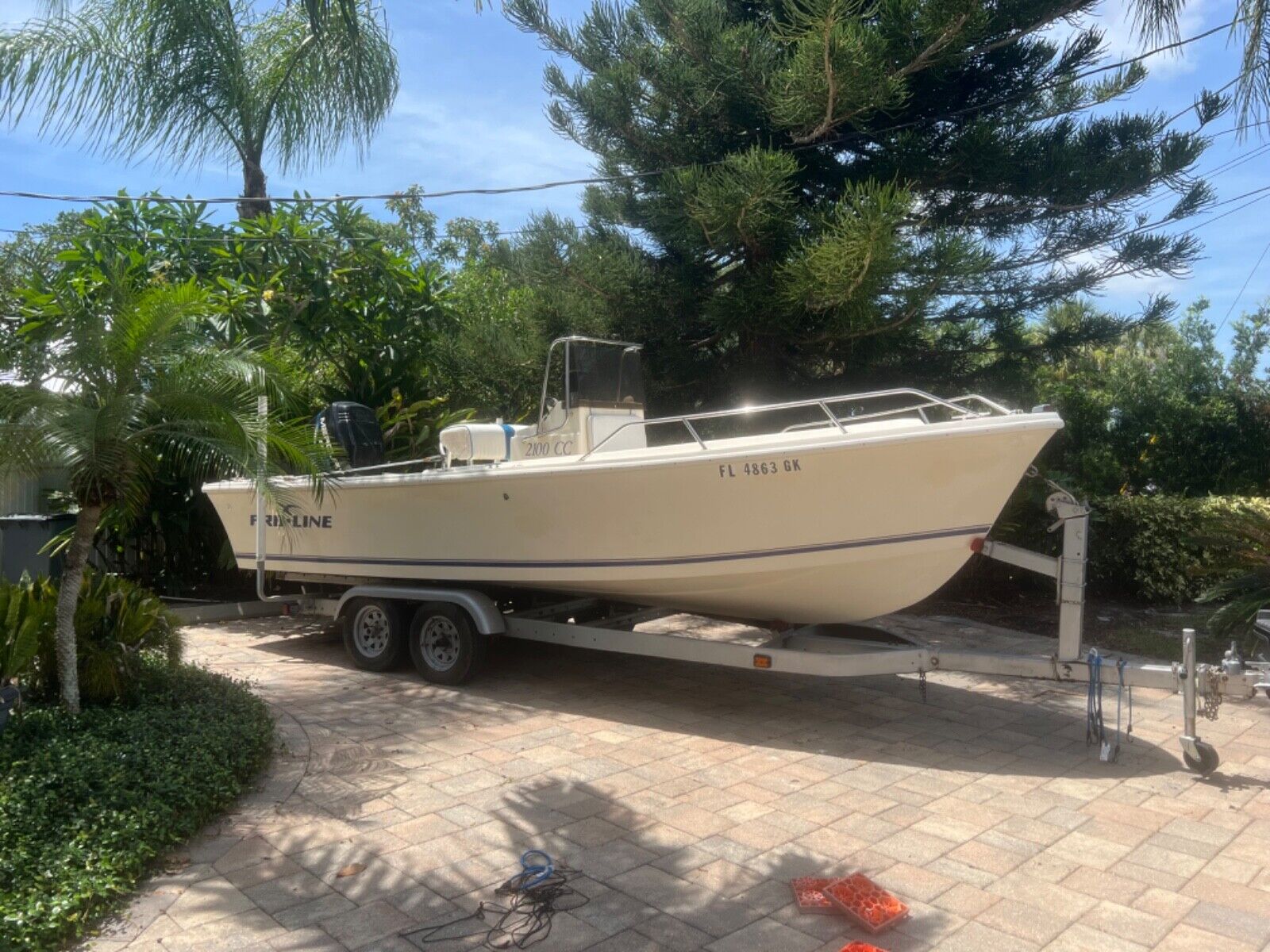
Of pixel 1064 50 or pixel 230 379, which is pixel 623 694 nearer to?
pixel 230 379

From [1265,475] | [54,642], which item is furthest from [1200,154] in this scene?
[54,642]

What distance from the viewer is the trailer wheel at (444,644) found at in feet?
24.7

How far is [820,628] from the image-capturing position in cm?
708

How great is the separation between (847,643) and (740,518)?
1.25 m

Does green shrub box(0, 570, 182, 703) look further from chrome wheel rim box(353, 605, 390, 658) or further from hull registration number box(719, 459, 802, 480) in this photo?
hull registration number box(719, 459, 802, 480)

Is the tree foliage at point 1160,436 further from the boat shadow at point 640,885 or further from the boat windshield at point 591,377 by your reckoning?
the boat shadow at point 640,885

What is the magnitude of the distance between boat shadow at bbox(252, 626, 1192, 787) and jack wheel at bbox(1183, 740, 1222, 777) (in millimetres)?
98

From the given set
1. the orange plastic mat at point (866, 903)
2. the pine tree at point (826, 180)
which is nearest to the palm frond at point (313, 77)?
the pine tree at point (826, 180)

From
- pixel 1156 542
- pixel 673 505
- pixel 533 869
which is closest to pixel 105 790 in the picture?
pixel 533 869

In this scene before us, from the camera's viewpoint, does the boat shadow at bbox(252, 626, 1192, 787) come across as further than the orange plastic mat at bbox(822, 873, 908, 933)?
Yes

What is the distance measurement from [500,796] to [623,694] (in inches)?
90.0

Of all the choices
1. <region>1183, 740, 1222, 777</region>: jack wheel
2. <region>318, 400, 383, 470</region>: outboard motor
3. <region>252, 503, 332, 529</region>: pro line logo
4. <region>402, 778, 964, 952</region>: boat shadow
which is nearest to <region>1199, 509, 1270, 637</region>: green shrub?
<region>1183, 740, 1222, 777</region>: jack wheel

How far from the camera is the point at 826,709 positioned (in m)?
7.02

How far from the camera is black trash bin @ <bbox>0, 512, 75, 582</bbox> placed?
1058cm
